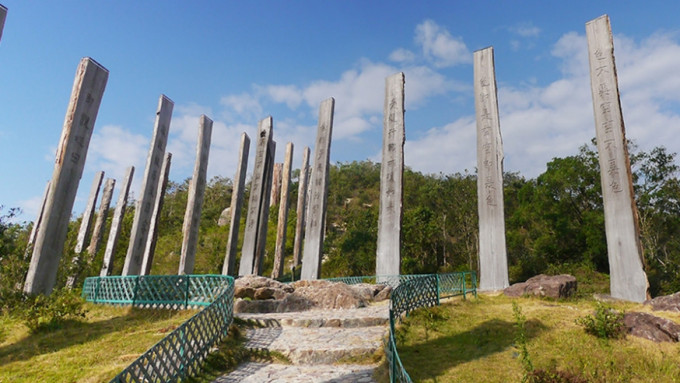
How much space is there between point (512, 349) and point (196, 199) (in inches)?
403

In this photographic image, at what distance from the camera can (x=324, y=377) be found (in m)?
5.17

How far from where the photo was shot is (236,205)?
565 inches

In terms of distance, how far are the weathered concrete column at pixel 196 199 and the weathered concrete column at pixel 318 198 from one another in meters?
3.55

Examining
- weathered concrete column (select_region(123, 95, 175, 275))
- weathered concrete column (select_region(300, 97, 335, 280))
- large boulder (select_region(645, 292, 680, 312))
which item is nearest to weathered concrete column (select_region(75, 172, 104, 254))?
weathered concrete column (select_region(123, 95, 175, 275))

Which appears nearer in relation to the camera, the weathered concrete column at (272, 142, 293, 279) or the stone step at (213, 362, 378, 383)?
the stone step at (213, 362, 378, 383)

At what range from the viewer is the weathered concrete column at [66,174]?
26.9ft

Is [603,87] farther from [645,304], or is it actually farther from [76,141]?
[76,141]

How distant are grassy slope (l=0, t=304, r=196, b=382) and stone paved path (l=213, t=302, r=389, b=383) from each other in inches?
62.8

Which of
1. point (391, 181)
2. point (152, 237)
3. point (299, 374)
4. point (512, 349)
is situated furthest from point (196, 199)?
point (512, 349)

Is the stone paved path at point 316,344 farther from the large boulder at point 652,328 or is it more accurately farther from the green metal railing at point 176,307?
the large boulder at point 652,328

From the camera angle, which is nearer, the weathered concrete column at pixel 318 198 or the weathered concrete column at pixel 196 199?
the weathered concrete column at pixel 196 199

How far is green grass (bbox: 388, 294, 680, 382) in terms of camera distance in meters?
5.14

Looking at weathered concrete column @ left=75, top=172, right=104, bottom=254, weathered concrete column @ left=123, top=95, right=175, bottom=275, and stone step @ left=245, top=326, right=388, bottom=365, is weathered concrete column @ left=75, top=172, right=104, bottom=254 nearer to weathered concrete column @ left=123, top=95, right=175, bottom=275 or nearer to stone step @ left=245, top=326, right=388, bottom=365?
weathered concrete column @ left=123, top=95, right=175, bottom=275

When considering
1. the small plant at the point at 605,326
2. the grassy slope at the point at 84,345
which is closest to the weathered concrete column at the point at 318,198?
the grassy slope at the point at 84,345
